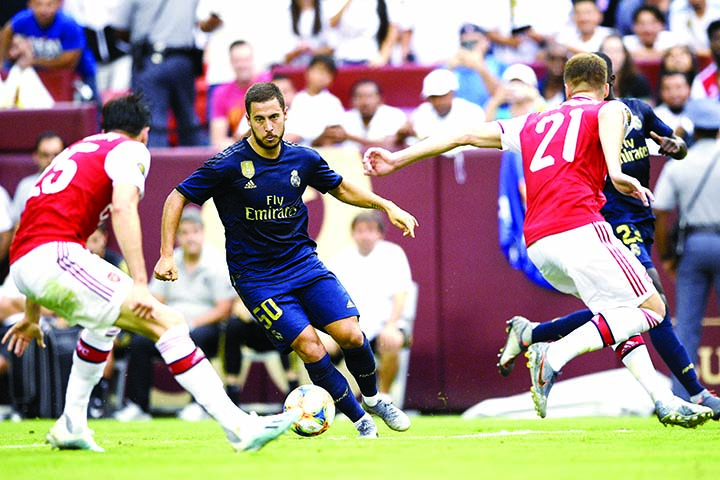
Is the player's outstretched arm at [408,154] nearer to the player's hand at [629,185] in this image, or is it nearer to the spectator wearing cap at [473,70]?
the player's hand at [629,185]

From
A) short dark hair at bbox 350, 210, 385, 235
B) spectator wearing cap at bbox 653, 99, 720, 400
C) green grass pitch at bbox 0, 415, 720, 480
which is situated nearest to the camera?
green grass pitch at bbox 0, 415, 720, 480

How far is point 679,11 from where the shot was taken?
1608 cm

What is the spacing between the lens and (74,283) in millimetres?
7891

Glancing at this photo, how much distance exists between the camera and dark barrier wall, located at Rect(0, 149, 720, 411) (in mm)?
13375

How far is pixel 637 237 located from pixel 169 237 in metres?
3.61

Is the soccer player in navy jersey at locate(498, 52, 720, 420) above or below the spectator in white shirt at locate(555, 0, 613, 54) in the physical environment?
below

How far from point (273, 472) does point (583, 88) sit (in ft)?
12.6

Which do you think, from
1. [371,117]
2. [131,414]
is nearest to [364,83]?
[371,117]

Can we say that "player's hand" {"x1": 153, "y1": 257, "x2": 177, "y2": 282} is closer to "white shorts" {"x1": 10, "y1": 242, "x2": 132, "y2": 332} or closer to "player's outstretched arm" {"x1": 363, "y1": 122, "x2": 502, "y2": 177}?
"white shorts" {"x1": 10, "y1": 242, "x2": 132, "y2": 332}

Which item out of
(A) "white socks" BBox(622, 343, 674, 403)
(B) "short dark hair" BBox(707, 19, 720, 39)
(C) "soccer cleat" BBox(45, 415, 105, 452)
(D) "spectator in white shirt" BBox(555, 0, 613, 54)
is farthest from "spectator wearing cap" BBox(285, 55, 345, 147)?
(C) "soccer cleat" BBox(45, 415, 105, 452)

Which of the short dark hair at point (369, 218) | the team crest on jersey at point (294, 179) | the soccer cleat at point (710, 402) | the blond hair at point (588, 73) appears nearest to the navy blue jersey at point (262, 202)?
the team crest on jersey at point (294, 179)

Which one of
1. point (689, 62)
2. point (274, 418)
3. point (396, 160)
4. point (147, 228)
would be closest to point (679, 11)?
point (689, 62)

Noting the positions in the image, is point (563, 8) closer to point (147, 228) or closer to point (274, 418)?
point (147, 228)

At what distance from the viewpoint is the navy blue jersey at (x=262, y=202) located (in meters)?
8.68
